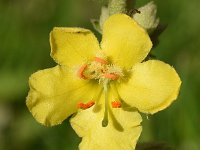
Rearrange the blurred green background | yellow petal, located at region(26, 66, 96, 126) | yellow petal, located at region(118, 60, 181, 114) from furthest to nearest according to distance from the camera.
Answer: the blurred green background → yellow petal, located at region(26, 66, 96, 126) → yellow petal, located at region(118, 60, 181, 114)

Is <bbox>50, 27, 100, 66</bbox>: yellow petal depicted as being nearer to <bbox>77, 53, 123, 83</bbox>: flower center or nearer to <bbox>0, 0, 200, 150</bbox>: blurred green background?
<bbox>77, 53, 123, 83</bbox>: flower center

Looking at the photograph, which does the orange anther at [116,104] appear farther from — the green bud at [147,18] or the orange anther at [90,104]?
the green bud at [147,18]

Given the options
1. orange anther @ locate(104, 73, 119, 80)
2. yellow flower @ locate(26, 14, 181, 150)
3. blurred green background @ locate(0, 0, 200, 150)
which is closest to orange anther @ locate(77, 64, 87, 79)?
yellow flower @ locate(26, 14, 181, 150)

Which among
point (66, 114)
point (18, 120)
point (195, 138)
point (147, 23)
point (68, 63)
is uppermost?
point (147, 23)

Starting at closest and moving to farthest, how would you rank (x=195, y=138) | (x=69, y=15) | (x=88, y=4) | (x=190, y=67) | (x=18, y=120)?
(x=195, y=138)
(x=190, y=67)
(x=18, y=120)
(x=69, y=15)
(x=88, y=4)

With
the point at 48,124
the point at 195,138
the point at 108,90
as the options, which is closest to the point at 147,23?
the point at 108,90

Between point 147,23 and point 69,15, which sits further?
point 69,15

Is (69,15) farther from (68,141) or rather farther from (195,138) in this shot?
(195,138)
